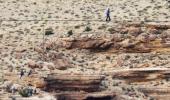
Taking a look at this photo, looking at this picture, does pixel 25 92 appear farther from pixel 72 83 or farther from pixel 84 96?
pixel 84 96

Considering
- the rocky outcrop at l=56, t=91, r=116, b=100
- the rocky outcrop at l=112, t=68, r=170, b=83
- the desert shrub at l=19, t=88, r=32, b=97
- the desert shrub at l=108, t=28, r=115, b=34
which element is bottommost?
the rocky outcrop at l=56, t=91, r=116, b=100

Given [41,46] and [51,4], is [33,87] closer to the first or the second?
[41,46]

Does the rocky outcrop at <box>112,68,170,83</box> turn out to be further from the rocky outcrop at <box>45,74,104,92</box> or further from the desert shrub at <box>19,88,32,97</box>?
the desert shrub at <box>19,88,32,97</box>

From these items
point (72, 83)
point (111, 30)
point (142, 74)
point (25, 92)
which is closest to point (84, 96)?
point (72, 83)

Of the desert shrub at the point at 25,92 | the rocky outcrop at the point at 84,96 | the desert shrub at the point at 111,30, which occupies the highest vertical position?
the desert shrub at the point at 111,30

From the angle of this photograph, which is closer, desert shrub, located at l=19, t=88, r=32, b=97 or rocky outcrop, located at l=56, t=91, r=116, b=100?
desert shrub, located at l=19, t=88, r=32, b=97

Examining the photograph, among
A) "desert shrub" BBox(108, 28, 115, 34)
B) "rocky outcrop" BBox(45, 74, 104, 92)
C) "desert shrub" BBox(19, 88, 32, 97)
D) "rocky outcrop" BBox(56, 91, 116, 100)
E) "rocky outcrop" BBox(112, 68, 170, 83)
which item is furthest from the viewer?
"desert shrub" BBox(108, 28, 115, 34)

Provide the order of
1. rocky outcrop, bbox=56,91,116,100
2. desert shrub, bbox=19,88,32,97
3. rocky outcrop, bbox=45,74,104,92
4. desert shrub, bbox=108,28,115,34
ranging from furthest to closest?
desert shrub, bbox=108,28,115,34 → rocky outcrop, bbox=45,74,104,92 → rocky outcrop, bbox=56,91,116,100 → desert shrub, bbox=19,88,32,97

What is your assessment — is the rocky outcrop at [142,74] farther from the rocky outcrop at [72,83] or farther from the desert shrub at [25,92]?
the desert shrub at [25,92]

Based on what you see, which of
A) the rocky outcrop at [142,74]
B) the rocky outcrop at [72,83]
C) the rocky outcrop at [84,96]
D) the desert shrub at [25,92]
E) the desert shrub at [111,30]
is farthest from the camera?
the desert shrub at [111,30]

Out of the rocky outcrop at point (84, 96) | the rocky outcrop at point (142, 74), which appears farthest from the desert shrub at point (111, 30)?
the rocky outcrop at point (84, 96)

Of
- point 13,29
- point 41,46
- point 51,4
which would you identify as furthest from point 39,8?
point 41,46

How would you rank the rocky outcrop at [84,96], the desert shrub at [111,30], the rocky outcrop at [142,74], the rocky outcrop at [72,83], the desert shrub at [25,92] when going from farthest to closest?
the desert shrub at [111,30] < the rocky outcrop at [142,74] < the rocky outcrop at [72,83] < the rocky outcrop at [84,96] < the desert shrub at [25,92]

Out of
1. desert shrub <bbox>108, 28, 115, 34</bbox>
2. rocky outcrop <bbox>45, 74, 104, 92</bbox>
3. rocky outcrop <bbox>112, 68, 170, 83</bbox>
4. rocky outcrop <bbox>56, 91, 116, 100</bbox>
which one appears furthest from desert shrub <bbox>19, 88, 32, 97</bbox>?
desert shrub <bbox>108, 28, 115, 34</bbox>
